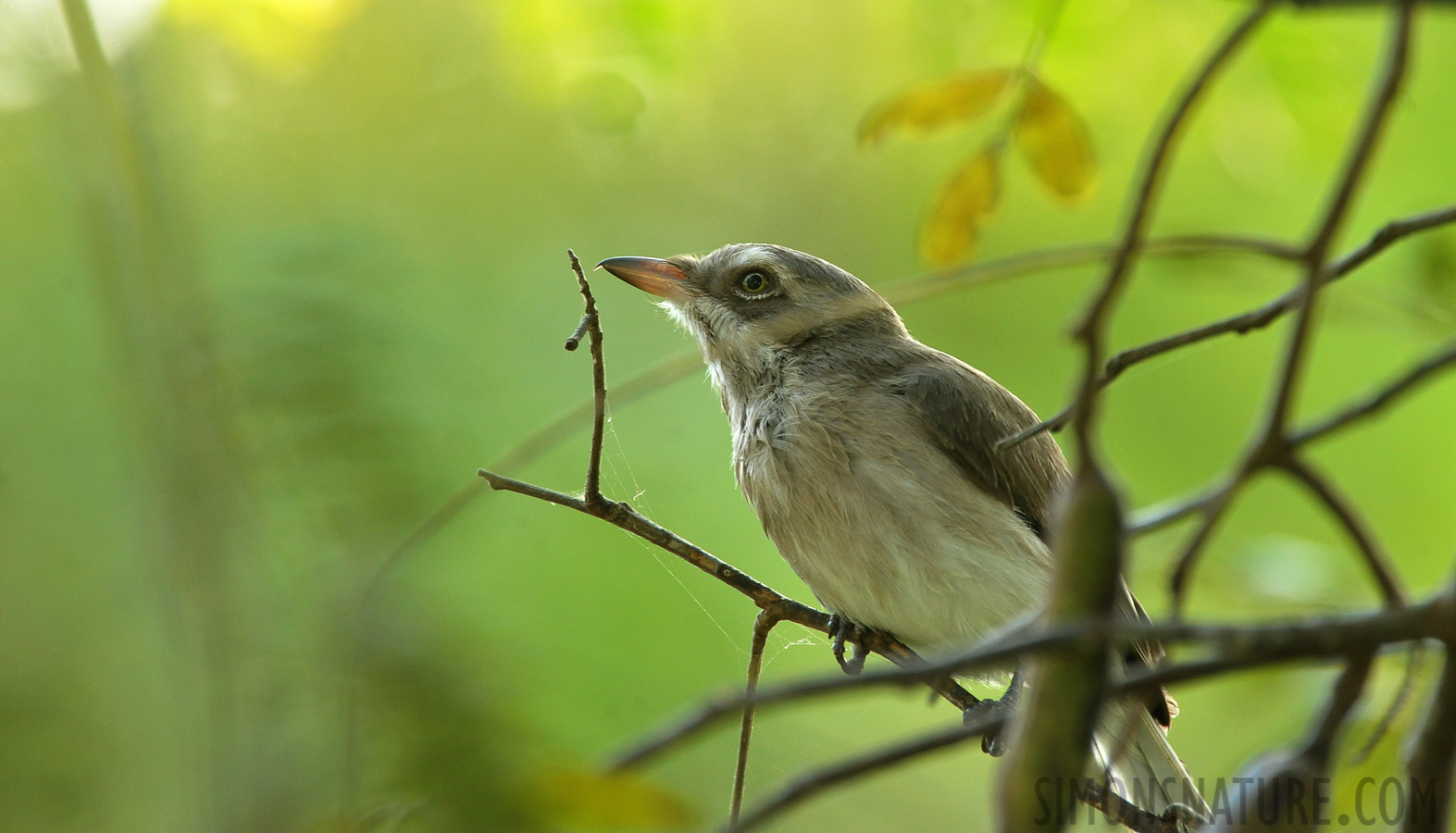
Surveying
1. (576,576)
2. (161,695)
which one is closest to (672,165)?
(576,576)

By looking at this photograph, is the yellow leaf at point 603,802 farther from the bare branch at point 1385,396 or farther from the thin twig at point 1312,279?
the bare branch at point 1385,396

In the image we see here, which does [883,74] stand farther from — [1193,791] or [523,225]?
[1193,791]

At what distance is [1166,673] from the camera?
2.35 feet

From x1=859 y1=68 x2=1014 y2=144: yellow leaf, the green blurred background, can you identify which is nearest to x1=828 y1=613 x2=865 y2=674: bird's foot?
the green blurred background

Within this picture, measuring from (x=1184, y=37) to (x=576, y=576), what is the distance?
106 inches

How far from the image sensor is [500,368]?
4891mm

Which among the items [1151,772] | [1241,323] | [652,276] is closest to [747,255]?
[652,276]

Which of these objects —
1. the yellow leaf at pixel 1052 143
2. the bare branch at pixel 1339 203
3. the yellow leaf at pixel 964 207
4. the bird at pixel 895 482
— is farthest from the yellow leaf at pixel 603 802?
the bird at pixel 895 482

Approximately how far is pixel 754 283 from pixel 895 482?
1.03 m

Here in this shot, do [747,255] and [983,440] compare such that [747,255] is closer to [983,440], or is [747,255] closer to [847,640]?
[983,440]

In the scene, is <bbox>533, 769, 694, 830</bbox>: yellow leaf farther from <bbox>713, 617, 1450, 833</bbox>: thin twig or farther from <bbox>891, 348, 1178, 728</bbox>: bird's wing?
<bbox>891, 348, 1178, 728</bbox>: bird's wing

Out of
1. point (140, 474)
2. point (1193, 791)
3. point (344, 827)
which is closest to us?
point (344, 827)

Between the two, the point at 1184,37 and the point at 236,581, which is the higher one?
the point at 1184,37

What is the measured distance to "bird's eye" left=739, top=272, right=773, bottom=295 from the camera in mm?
4082
